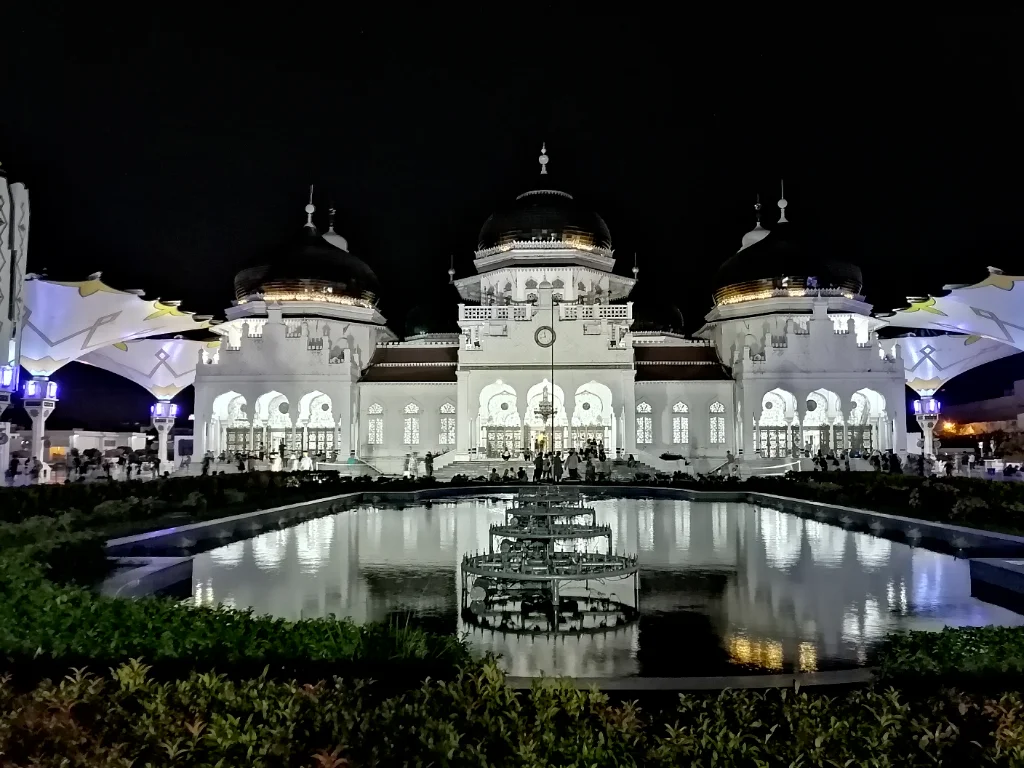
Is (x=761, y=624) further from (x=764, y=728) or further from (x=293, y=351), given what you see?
(x=293, y=351)

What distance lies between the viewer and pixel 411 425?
142ft

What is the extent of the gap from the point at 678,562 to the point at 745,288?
36135 millimetres

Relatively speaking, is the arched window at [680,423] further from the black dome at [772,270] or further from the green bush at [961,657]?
the green bush at [961,657]

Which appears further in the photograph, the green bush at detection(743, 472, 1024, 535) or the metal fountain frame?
the green bush at detection(743, 472, 1024, 535)

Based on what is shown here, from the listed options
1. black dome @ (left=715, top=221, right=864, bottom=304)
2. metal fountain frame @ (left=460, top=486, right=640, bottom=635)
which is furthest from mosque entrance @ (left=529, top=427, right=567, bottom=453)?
metal fountain frame @ (left=460, top=486, right=640, bottom=635)

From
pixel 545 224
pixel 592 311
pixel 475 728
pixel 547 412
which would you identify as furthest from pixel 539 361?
pixel 475 728

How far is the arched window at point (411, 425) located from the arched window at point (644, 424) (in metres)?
11.6

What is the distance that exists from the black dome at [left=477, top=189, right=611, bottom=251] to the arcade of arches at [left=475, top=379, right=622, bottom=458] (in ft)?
31.4

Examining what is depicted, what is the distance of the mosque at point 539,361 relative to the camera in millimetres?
40438

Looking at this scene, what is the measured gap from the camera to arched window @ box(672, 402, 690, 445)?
41906 millimetres

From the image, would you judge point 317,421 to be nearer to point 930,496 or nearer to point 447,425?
point 447,425

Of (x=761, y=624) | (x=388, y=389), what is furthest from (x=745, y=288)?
(x=761, y=624)

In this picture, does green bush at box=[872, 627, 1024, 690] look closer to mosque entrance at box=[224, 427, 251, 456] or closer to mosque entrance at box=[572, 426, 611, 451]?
mosque entrance at box=[572, 426, 611, 451]

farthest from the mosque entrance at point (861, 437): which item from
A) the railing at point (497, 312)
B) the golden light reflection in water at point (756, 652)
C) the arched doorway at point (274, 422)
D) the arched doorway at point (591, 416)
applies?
the golden light reflection in water at point (756, 652)
